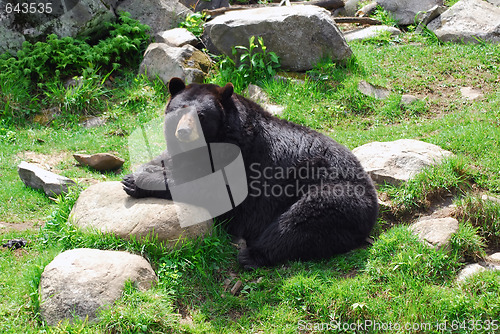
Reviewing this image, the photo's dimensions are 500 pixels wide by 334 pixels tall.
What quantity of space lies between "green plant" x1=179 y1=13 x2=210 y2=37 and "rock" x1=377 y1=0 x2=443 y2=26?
4.20 m

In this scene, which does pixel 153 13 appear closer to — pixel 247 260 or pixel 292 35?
pixel 292 35

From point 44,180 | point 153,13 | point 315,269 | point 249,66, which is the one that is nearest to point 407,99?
point 249,66

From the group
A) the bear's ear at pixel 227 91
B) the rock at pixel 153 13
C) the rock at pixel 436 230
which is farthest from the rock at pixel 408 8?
the bear's ear at pixel 227 91

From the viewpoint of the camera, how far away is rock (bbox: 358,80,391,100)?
7863mm

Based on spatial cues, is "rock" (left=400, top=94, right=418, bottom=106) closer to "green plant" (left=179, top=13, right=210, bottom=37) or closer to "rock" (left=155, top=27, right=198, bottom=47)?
"rock" (left=155, top=27, right=198, bottom=47)

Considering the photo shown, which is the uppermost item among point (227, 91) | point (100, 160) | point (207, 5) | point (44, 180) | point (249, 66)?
point (227, 91)

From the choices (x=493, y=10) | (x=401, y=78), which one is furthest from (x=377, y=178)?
(x=493, y=10)

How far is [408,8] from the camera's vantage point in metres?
10.6

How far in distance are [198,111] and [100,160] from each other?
236 centimetres

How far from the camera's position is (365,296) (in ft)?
13.3

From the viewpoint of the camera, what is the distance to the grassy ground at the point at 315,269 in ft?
12.6

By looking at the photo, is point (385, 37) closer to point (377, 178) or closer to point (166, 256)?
point (377, 178)

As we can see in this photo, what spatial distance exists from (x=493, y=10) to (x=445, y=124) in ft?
14.5

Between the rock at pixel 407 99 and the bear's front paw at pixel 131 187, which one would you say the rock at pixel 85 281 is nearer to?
the bear's front paw at pixel 131 187
